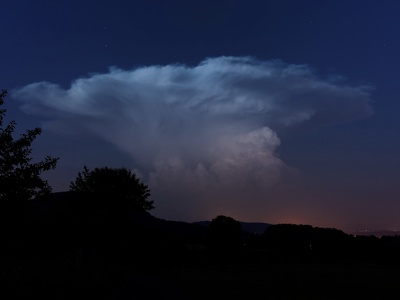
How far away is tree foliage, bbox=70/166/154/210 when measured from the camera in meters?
80.2

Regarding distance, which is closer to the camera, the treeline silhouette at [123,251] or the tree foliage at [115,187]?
the treeline silhouette at [123,251]

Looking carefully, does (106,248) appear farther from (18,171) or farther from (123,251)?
(18,171)

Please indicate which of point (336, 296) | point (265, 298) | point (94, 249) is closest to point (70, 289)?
point (265, 298)

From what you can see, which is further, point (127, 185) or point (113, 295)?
point (127, 185)

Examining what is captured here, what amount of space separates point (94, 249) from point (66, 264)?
3722cm

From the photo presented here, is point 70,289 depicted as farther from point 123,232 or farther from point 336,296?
point 123,232

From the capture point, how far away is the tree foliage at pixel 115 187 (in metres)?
80.2

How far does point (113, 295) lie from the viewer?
83.7 feet

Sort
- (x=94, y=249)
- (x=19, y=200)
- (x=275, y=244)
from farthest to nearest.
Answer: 1. (x=275, y=244)
2. (x=94, y=249)
3. (x=19, y=200)

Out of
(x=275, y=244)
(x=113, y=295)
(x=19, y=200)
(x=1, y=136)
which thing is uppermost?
(x=275, y=244)

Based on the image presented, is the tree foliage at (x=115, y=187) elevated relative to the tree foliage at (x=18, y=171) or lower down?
elevated

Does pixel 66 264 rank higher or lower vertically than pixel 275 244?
lower

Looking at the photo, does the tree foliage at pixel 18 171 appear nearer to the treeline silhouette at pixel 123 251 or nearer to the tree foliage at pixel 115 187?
the treeline silhouette at pixel 123 251

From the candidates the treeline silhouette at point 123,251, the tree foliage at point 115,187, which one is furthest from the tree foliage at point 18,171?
the tree foliage at point 115,187
